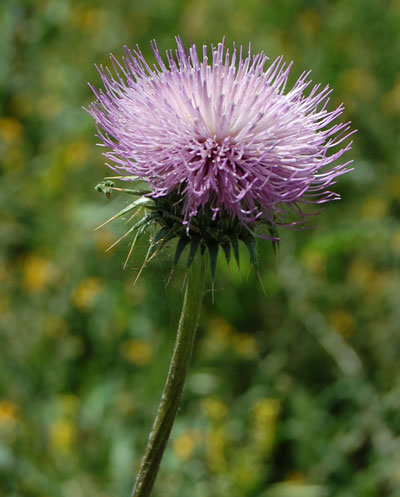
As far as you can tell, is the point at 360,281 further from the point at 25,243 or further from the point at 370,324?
the point at 25,243

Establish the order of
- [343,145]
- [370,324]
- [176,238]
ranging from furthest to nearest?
[343,145], [370,324], [176,238]

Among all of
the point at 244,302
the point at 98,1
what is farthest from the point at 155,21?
the point at 244,302

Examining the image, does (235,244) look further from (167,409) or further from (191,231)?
(167,409)

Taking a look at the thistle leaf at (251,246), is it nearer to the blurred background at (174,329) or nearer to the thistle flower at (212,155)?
the thistle flower at (212,155)

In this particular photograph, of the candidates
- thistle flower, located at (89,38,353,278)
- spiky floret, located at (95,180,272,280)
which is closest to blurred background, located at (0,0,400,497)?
spiky floret, located at (95,180,272,280)

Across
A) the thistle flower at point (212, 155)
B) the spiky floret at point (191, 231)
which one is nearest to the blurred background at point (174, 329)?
the spiky floret at point (191, 231)

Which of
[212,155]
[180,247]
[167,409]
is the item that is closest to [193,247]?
[180,247]

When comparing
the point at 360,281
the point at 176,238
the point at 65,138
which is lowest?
the point at 176,238
